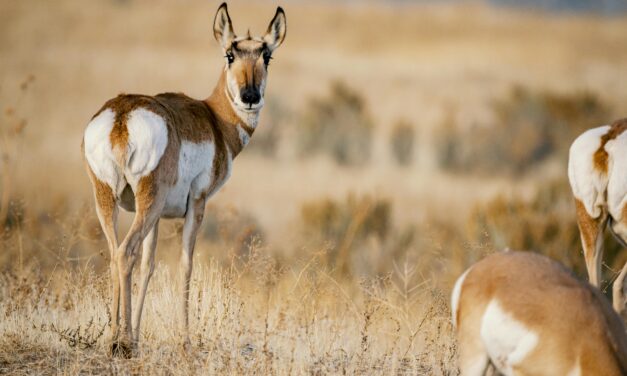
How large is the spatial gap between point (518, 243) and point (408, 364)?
826cm

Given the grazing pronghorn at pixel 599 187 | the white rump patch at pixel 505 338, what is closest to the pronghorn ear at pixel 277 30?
the grazing pronghorn at pixel 599 187

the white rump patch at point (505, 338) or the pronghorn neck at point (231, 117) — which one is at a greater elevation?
the pronghorn neck at point (231, 117)

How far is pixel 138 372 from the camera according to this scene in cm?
676

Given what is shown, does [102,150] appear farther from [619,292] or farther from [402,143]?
[402,143]

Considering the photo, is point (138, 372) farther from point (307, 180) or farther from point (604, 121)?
point (604, 121)

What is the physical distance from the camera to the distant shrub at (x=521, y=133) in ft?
94.5

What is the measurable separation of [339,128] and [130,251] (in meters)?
23.9

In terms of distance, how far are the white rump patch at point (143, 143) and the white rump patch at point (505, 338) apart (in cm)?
298

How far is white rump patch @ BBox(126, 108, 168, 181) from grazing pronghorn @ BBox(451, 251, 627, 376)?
2683 mm

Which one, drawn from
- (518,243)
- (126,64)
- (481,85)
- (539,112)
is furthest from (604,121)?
(126,64)

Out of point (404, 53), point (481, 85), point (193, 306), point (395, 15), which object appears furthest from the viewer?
point (395, 15)

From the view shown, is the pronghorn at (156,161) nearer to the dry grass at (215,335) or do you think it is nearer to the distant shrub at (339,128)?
the dry grass at (215,335)

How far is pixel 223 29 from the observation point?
29.5ft

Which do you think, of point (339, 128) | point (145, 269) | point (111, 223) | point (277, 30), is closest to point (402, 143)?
point (339, 128)
